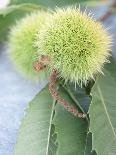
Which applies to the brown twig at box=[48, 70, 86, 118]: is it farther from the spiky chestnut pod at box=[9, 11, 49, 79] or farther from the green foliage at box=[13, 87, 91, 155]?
the spiky chestnut pod at box=[9, 11, 49, 79]

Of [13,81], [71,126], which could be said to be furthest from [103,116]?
[13,81]

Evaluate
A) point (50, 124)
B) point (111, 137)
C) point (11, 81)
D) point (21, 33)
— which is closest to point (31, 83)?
point (11, 81)

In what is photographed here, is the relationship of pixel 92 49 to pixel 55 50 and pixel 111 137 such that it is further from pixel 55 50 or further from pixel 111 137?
pixel 111 137

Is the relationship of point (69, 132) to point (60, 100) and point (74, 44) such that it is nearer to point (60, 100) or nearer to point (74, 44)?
point (60, 100)

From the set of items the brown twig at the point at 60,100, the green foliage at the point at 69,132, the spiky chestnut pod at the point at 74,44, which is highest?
the spiky chestnut pod at the point at 74,44

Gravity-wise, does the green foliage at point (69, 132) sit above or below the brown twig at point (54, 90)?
below

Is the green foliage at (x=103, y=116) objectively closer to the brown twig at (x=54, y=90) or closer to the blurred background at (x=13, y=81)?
the brown twig at (x=54, y=90)

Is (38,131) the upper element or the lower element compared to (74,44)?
lower

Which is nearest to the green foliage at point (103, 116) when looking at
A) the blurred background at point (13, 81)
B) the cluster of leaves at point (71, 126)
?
the cluster of leaves at point (71, 126)
